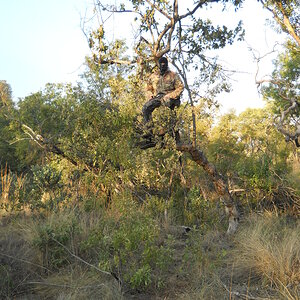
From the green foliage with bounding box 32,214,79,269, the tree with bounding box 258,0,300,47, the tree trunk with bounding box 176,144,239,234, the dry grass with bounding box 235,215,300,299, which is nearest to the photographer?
the dry grass with bounding box 235,215,300,299

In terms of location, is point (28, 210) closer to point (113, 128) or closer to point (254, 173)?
point (113, 128)

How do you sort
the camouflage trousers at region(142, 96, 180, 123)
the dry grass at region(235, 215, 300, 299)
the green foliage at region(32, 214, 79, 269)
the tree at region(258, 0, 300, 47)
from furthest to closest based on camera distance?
the tree at region(258, 0, 300, 47)
the camouflage trousers at region(142, 96, 180, 123)
the green foliage at region(32, 214, 79, 269)
the dry grass at region(235, 215, 300, 299)

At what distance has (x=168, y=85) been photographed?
576cm

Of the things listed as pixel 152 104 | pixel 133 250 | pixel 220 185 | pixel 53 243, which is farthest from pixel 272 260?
pixel 53 243

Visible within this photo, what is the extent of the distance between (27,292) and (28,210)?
3000 millimetres

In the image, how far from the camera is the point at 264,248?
465cm

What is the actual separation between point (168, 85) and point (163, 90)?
0.12 m

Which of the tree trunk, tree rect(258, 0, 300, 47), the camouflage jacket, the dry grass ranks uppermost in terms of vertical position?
tree rect(258, 0, 300, 47)

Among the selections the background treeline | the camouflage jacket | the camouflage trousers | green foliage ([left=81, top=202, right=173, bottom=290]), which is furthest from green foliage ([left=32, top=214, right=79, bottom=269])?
the camouflage jacket

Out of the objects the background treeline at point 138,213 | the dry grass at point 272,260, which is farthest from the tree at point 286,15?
the dry grass at point 272,260

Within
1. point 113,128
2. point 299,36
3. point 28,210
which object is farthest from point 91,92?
point 299,36

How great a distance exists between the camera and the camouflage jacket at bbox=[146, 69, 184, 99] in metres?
5.72

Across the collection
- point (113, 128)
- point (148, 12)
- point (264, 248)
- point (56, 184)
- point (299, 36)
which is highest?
point (299, 36)

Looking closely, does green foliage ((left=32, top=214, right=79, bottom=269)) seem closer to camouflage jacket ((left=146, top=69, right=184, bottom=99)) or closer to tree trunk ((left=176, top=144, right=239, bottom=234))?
tree trunk ((left=176, top=144, right=239, bottom=234))
